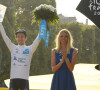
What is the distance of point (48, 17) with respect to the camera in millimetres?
4277

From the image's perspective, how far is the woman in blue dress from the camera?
380cm

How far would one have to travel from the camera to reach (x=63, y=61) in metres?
3.76

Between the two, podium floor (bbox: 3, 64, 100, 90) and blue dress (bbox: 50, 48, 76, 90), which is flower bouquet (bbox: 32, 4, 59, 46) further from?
podium floor (bbox: 3, 64, 100, 90)

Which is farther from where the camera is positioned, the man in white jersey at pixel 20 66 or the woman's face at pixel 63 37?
the man in white jersey at pixel 20 66

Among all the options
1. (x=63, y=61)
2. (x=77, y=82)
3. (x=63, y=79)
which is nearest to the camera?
(x=63, y=61)

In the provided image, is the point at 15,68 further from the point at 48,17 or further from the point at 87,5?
the point at 87,5

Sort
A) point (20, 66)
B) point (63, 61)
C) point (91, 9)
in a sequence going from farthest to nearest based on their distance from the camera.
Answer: point (91, 9) < point (20, 66) < point (63, 61)

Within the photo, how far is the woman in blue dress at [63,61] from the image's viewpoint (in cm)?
380

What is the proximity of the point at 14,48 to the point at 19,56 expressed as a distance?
173 millimetres

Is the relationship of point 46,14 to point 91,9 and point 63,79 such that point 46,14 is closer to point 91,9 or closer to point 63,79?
point 63,79

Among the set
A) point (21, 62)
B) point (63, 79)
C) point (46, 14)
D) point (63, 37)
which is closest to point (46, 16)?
point (46, 14)

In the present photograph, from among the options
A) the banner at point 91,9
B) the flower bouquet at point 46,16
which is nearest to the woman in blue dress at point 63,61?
the flower bouquet at point 46,16

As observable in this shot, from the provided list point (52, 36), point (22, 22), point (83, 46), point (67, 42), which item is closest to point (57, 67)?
point (67, 42)

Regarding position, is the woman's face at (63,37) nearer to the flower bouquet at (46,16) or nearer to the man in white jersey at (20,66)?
the flower bouquet at (46,16)
